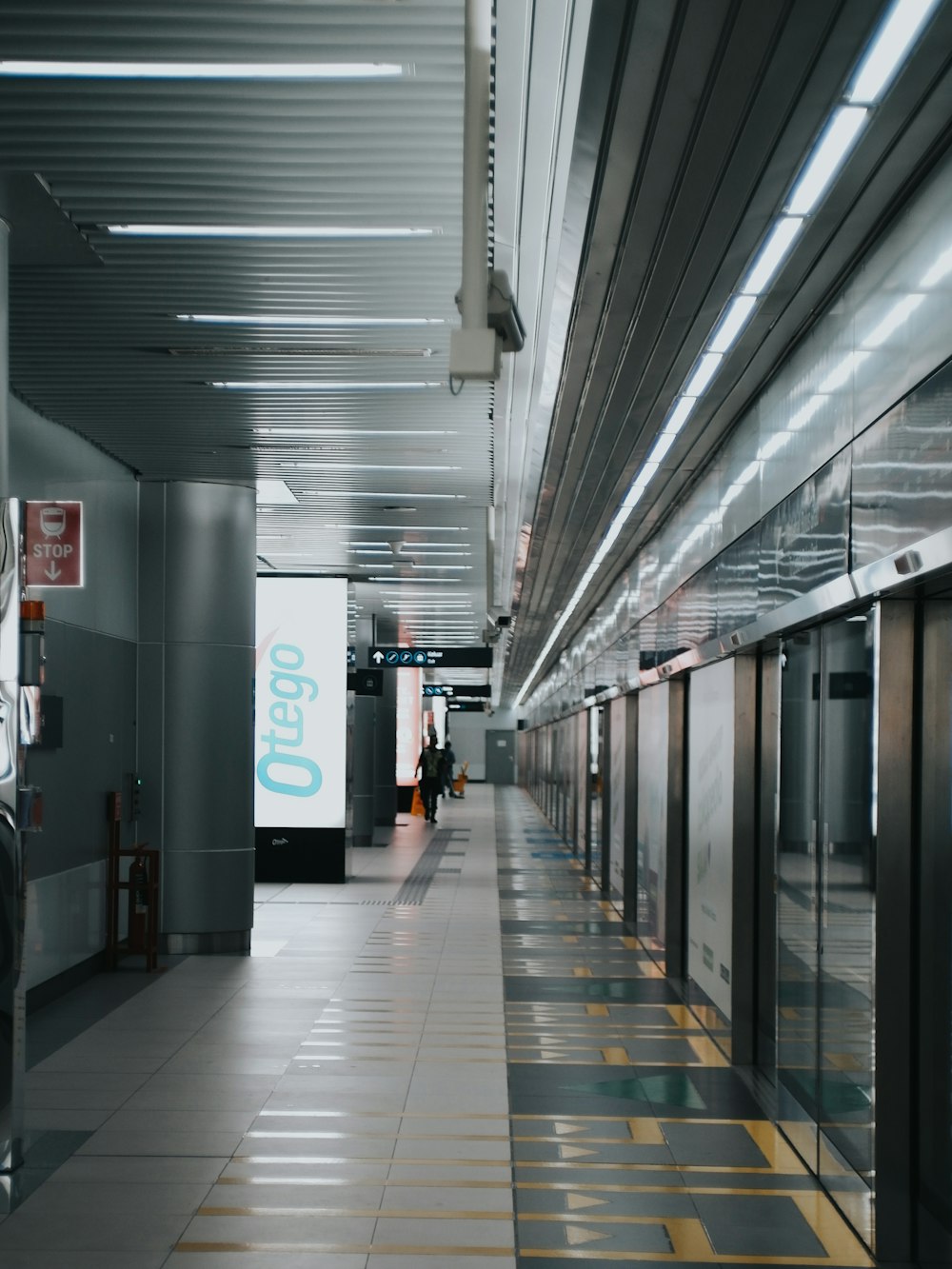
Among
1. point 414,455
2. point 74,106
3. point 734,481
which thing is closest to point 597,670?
point 414,455

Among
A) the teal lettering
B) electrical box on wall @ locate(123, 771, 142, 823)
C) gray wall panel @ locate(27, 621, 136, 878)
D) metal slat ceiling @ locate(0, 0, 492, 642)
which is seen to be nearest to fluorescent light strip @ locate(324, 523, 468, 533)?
metal slat ceiling @ locate(0, 0, 492, 642)

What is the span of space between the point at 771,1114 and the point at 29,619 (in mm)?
3990

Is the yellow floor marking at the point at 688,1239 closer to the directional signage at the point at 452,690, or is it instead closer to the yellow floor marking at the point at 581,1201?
the yellow floor marking at the point at 581,1201

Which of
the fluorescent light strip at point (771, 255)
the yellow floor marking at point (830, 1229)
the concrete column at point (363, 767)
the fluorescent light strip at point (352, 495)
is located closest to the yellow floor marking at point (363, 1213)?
the yellow floor marking at point (830, 1229)

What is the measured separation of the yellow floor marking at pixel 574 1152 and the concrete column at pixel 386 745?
63.2 feet

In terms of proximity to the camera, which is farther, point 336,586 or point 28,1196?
point 336,586

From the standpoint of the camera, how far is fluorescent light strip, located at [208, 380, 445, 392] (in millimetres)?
7555

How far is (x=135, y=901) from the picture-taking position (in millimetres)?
10109

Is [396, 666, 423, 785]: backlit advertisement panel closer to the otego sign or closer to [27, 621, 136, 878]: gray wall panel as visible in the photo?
[27, 621, 136, 878]: gray wall panel

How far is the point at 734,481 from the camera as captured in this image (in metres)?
7.72

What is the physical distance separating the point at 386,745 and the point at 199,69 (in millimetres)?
22352

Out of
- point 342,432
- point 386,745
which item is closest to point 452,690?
point 386,745

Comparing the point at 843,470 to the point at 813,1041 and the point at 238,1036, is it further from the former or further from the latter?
the point at 238,1036

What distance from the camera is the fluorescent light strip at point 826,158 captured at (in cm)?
381
